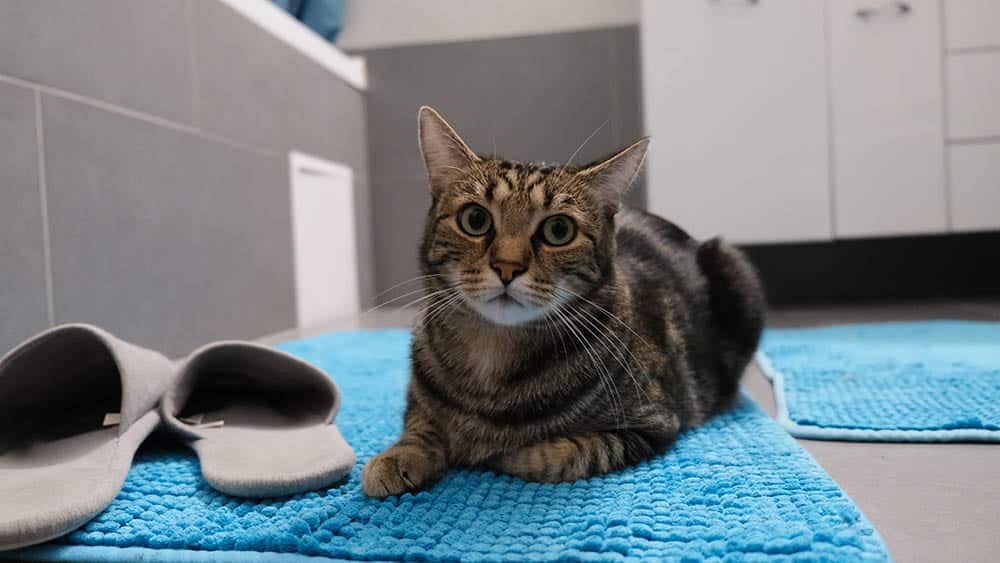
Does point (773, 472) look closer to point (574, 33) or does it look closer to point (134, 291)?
point (134, 291)

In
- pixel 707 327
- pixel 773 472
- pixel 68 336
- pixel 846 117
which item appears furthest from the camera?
pixel 846 117

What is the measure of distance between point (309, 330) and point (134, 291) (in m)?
0.98

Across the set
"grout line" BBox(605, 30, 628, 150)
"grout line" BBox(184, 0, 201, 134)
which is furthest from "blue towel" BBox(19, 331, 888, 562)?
"grout line" BBox(605, 30, 628, 150)

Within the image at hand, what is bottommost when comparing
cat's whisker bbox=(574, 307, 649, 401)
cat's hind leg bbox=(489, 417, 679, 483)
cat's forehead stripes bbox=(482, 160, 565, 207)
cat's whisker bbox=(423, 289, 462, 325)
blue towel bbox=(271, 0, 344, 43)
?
cat's hind leg bbox=(489, 417, 679, 483)

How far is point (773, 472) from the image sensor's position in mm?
938

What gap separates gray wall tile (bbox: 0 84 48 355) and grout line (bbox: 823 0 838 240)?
2316 mm

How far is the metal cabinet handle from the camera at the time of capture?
8.41ft

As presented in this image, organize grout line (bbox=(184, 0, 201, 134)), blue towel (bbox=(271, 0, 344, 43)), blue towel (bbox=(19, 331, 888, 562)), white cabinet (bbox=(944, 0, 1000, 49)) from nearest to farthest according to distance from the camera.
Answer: blue towel (bbox=(19, 331, 888, 562))
grout line (bbox=(184, 0, 201, 134))
white cabinet (bbox=(944, 0, 1000, 49))
blue towel (bbox=(271, 0, 344, 43))

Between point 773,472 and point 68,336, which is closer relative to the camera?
point 773,472

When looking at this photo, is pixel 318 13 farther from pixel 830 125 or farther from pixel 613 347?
pixel 613 347

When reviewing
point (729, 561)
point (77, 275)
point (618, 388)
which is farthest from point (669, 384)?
point (77, 275)

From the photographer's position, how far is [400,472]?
0.91 meters

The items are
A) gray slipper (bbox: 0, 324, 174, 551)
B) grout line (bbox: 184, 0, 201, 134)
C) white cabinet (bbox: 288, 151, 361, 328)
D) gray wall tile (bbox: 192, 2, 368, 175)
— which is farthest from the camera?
white cabinet (bbox: 288, 151, 361, 328)

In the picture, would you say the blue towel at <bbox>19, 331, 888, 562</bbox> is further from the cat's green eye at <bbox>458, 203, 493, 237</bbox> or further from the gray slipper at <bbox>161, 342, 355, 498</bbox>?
the cat's green eye at <bbox>458, 203, 493, 237</bbox>
